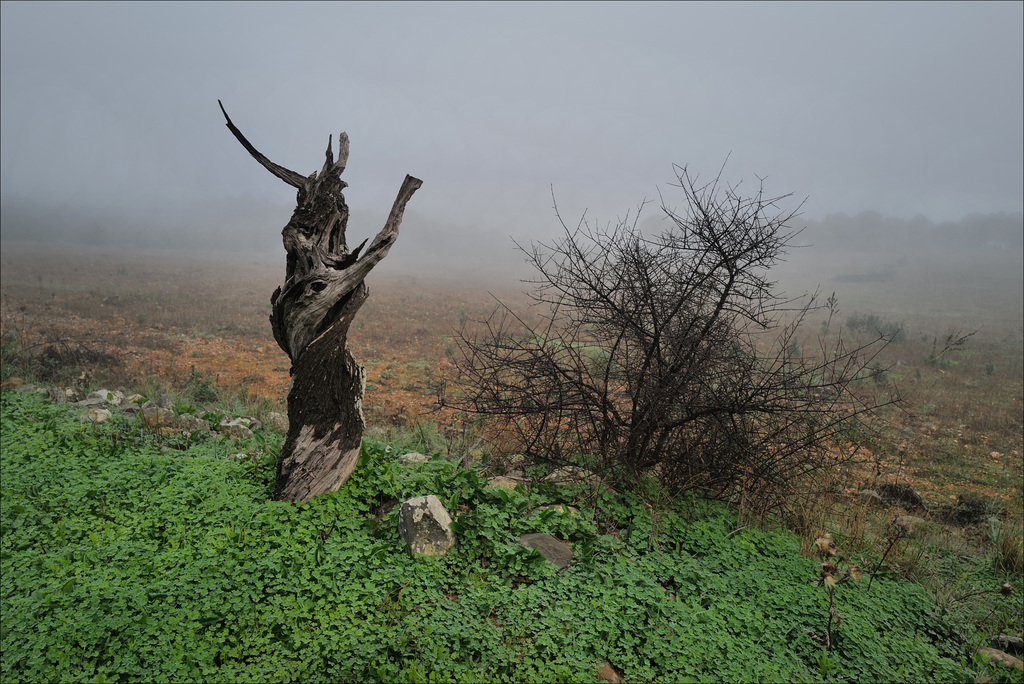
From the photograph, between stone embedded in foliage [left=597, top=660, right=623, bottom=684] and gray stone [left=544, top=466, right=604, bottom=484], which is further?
gray stone [left=544, top=466, right=604, bottom=484]

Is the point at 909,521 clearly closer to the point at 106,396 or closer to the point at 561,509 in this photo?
the point at 561,509

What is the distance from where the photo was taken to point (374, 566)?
3754mm

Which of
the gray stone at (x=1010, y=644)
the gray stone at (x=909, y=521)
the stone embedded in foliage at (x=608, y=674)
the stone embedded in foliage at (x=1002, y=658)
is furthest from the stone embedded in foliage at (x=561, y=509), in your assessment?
the gray stone at (x=909, y=521)

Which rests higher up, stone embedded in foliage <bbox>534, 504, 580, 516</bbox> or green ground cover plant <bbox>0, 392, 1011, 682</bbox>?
stone embedded in foliage <bbox>534, 504, 580, 516</bbox>

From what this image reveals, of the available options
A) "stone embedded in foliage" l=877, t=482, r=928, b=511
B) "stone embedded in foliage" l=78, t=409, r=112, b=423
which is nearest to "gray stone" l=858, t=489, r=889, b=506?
"stone embedded in foliage" l=877, t=482, r=928, b=511

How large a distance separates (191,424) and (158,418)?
375 millimetres

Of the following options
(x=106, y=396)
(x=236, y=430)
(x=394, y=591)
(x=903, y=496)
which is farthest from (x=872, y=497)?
(x=106, y=396)

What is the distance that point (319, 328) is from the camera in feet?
14.8

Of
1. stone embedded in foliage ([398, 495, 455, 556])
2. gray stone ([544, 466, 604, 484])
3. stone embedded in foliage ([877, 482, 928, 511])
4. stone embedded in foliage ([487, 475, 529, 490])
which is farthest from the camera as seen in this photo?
stone embedded in foliage ([877, 482, 928, 511])

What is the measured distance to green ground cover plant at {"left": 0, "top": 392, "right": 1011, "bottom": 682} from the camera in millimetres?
2980

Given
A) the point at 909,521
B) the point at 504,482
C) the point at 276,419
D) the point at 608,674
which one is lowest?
the point at 909,521

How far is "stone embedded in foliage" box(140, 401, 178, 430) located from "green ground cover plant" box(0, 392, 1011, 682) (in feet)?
3.69

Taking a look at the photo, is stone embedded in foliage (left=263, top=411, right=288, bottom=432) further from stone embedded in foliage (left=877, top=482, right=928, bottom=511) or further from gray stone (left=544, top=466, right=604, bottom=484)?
stone embedded in foliage (left=877, top=482, right=928, bottom=511)

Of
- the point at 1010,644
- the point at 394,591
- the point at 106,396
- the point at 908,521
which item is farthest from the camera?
the point at 106,396
